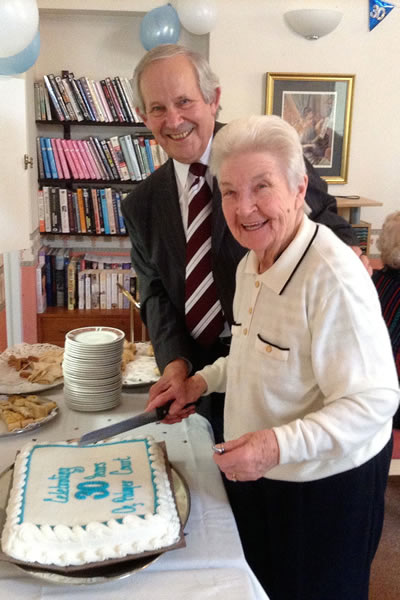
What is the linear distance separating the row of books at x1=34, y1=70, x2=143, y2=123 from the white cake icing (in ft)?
10.3

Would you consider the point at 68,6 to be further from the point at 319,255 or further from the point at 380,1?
the point at 319,255

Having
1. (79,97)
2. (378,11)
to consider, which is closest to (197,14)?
(79,97)

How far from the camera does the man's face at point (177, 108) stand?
5.09ft

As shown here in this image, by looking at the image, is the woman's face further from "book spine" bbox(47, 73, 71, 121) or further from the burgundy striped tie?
"book spine" bbox(47, 73, 71, 121)

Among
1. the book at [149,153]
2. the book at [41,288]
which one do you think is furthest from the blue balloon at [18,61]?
the book at [41,288]

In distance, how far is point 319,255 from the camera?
1.07 m

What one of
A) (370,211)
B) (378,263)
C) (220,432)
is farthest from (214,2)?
(220,432)

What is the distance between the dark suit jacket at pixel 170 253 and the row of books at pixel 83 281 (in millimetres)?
2313

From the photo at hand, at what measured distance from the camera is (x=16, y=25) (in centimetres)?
242

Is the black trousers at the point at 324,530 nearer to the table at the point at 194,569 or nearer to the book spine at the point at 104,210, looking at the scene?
the table at the point at 194,569

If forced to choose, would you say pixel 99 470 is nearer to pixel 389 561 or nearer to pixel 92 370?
pixel 92 370

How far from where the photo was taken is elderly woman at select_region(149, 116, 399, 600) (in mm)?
1005

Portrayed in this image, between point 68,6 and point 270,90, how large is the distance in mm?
A: 1400

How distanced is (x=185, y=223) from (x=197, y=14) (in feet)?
7.70
